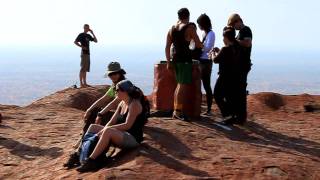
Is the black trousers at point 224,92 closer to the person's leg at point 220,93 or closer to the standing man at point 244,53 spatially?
the person's leg at point 220,93

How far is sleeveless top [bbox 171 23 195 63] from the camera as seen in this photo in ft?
38.1

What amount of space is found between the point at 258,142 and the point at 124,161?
3.19 meters

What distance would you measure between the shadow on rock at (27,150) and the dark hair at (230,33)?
3.88 meters

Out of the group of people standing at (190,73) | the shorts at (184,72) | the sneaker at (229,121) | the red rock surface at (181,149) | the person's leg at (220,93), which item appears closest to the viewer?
the red rock surface at (181,149)

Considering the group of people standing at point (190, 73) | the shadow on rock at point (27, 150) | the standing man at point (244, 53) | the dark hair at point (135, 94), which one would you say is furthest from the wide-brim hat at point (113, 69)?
the standing man at point (244, 53)

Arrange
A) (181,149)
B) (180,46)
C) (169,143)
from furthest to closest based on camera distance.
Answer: (180,46)
(169,143)
(181,149)

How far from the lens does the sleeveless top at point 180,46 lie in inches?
457

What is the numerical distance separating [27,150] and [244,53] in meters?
4.65

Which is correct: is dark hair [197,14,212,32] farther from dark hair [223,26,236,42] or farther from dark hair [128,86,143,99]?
dark hair [128,86,143,99]

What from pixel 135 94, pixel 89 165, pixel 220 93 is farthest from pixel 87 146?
pixel 220 93

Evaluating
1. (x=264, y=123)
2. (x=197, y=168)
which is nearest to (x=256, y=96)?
(x=264, y=123)

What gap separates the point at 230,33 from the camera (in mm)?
11656

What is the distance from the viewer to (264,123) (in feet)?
46.3

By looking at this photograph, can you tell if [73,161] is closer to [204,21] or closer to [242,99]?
[242,99]
